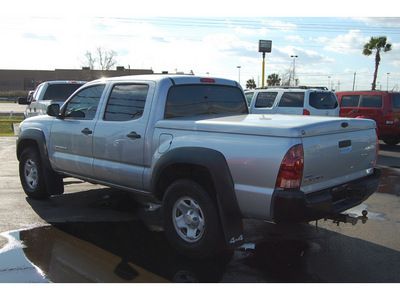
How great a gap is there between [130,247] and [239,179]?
1.64m

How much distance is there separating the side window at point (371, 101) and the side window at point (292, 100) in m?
3.30

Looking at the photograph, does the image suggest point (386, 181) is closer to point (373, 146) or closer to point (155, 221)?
point (373, 146)

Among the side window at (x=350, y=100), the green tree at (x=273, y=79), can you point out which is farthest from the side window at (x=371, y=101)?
the green tree at (x=273, y=79)

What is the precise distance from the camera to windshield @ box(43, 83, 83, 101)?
12.6 meters

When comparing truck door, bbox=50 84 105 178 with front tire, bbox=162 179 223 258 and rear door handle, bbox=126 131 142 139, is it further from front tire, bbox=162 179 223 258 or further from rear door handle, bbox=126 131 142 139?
front tire, bbox=162 179 223 258

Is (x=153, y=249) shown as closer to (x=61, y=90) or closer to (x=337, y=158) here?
(x=337, y=158)

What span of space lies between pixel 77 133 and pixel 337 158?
11.6ft

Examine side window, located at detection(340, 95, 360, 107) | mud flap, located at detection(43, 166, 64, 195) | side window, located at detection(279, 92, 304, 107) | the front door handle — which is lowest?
mud flap, located at detection(43, 166, 64, 195)

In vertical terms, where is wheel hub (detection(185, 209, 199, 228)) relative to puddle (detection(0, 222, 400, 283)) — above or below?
above

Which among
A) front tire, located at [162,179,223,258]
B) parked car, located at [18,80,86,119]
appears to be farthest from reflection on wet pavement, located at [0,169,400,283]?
parked car, located at [18,80,86,119]

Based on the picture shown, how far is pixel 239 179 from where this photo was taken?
3.71 meters

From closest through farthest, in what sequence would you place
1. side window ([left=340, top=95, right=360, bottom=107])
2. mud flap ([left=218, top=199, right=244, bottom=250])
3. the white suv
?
mud flap ([left=218, top=199, right=244, bottom=250]) < the white suv < side window ([left=340, top=95, right=360, bottom=107])

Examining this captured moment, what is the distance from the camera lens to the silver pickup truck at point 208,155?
3.53 meters

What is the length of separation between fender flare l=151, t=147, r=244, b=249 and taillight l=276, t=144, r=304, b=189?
52cm
